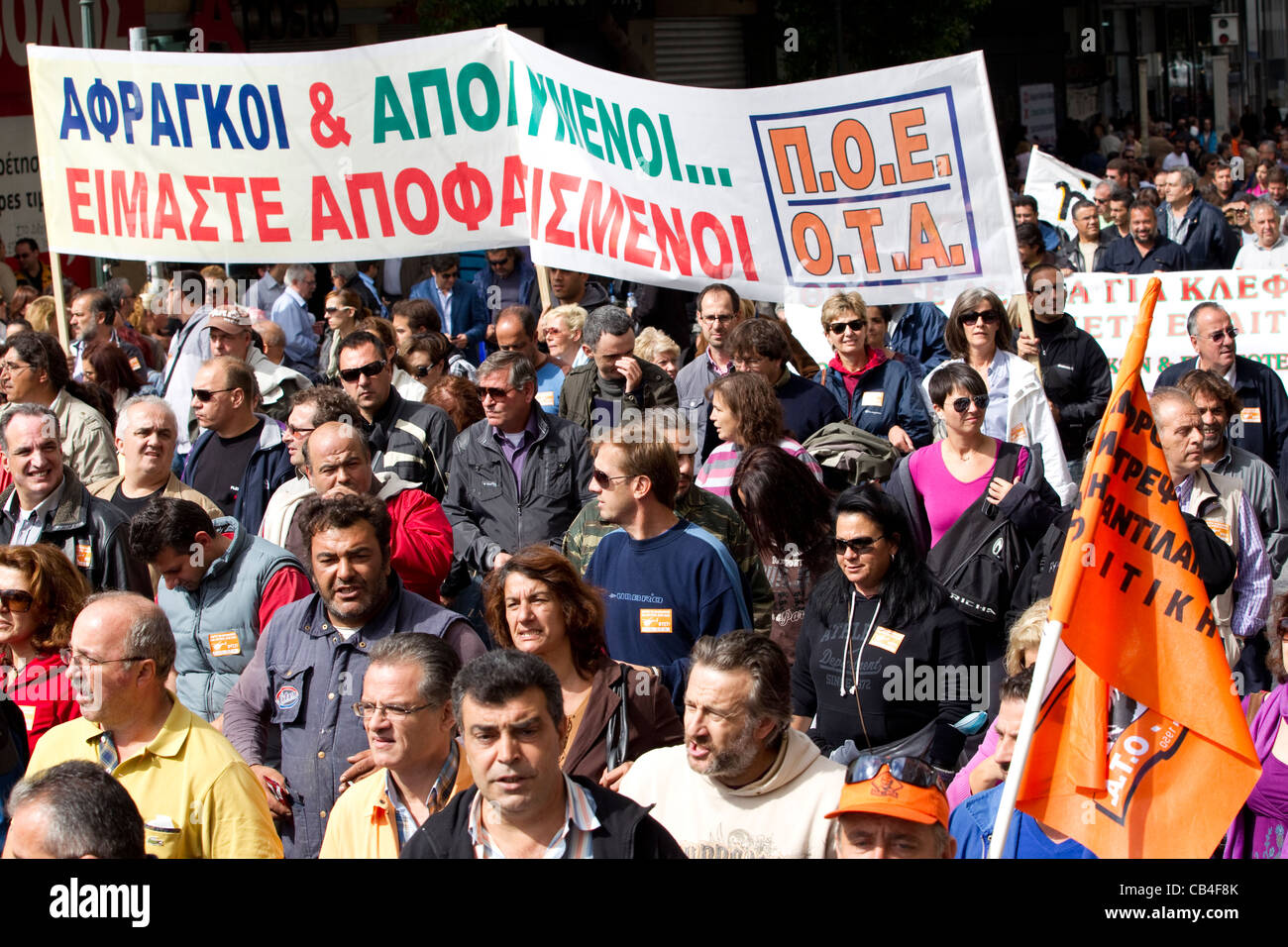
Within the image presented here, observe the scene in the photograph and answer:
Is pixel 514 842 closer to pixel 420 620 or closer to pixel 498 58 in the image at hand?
pixel 420 620

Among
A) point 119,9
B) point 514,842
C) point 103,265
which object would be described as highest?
point 119,9

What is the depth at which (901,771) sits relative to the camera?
393cm

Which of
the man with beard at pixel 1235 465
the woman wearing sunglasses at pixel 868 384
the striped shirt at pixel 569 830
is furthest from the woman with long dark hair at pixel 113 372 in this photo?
the striped shirt at pixel 569 830

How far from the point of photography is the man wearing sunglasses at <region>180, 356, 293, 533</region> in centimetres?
741

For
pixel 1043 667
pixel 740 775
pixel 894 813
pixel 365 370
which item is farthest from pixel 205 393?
pixel 1043 667

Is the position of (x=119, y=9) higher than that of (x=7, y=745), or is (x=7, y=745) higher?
(x=119, y=9)

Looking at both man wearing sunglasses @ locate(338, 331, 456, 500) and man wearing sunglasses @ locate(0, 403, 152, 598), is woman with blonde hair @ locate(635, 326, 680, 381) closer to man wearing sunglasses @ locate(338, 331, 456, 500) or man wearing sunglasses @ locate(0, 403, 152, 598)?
man wearing sunglasses @ locate(338, 331, 456, 500)

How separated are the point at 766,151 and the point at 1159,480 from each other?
4.67 m

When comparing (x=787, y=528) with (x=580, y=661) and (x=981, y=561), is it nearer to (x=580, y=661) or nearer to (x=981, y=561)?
(x=981, y=561)

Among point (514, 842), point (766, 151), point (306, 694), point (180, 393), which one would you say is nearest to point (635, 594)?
point (306, 694)

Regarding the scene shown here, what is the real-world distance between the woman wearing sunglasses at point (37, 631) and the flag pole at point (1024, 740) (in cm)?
305

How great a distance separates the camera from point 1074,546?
13.0 feet

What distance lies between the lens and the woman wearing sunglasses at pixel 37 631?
17.6ft

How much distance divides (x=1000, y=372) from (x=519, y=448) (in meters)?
2.48
